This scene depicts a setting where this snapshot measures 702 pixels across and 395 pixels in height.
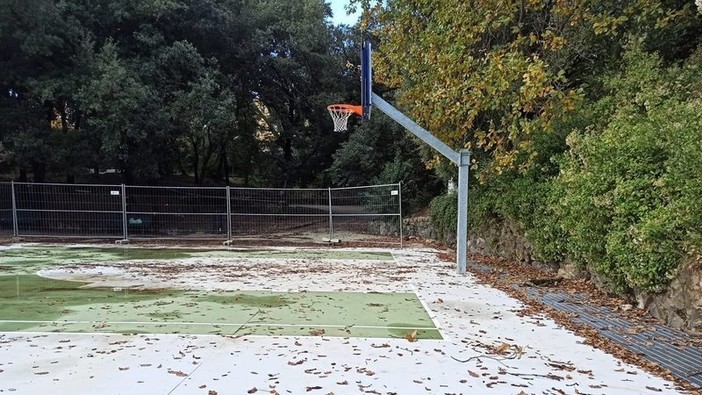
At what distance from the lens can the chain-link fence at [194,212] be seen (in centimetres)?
1338

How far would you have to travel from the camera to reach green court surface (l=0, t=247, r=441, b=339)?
4727 millimetres

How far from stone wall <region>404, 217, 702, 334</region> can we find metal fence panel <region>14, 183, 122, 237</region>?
31.5ft

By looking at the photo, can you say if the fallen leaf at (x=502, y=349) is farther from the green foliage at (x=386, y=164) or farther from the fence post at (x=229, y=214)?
the green foliage at (x=386, y=164)

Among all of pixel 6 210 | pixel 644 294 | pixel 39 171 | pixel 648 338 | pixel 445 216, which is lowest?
pixel 648 338

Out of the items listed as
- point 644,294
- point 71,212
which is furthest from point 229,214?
point 644,294

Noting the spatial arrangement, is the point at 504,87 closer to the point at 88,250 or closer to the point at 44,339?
the point at 44,339

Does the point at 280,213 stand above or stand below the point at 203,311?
above

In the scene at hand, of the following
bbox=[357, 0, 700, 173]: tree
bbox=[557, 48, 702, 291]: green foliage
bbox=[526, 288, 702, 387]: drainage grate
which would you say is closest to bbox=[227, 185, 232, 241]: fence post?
bbox=[357, 0, 700, 173]: tree

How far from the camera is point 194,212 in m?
13.9

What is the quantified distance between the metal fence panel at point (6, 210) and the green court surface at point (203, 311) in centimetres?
681

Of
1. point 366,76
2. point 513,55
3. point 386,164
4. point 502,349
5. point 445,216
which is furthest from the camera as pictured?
point 386,164

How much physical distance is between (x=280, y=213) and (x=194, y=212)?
8.27 ft

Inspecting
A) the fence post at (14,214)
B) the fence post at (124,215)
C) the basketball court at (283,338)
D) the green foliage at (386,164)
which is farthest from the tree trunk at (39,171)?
the green foliage at (386,164)

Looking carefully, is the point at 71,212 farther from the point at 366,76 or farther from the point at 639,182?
the point at 639,182
